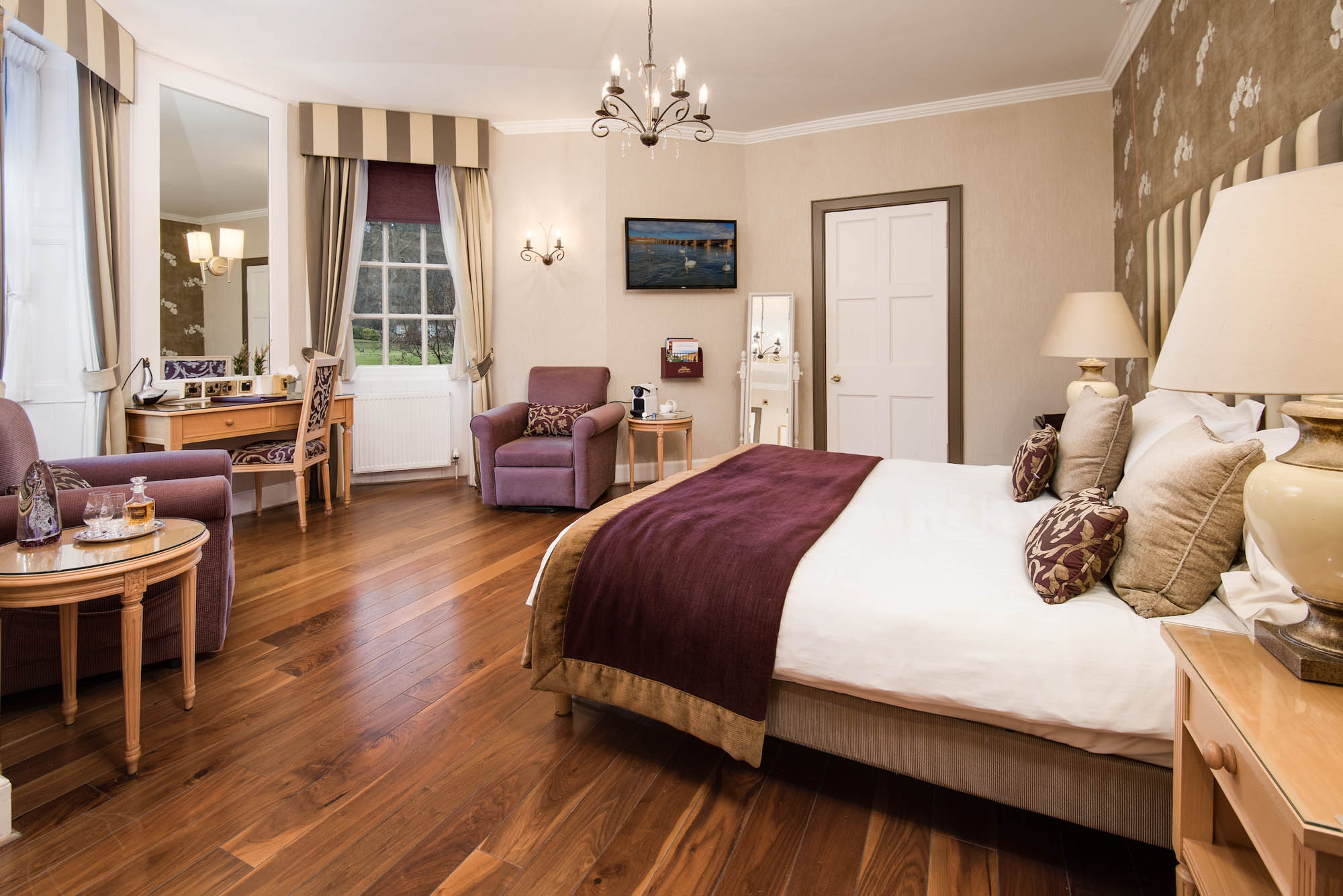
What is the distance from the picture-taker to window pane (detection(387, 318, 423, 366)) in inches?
215

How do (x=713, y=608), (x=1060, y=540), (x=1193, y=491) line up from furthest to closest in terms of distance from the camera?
(x=713, y=608) < (x=1060, y=540) < (x=1193, y=491)

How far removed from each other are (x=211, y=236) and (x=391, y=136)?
4.84 feet

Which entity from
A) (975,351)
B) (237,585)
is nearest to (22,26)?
(237,585)

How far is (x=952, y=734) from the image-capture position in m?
1.47

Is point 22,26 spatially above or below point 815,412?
above

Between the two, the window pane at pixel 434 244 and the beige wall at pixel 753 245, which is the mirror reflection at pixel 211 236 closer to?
the window pane at pixel 434 244

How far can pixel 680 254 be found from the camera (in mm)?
5359

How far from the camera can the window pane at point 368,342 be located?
538cm

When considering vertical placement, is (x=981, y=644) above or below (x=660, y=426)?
below

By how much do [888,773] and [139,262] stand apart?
4.68 metres

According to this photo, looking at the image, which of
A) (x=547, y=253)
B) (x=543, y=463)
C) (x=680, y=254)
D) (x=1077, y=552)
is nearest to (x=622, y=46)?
(x=680, y=254)

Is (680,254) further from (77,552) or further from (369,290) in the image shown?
(77,552)

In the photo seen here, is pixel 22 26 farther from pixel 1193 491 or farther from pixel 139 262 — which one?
pixel 1193 491

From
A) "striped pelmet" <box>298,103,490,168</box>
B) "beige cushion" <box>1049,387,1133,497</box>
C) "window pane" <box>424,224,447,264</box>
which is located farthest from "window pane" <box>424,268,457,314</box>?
"beige cushion" <box>1049,387,1133,497</box>
